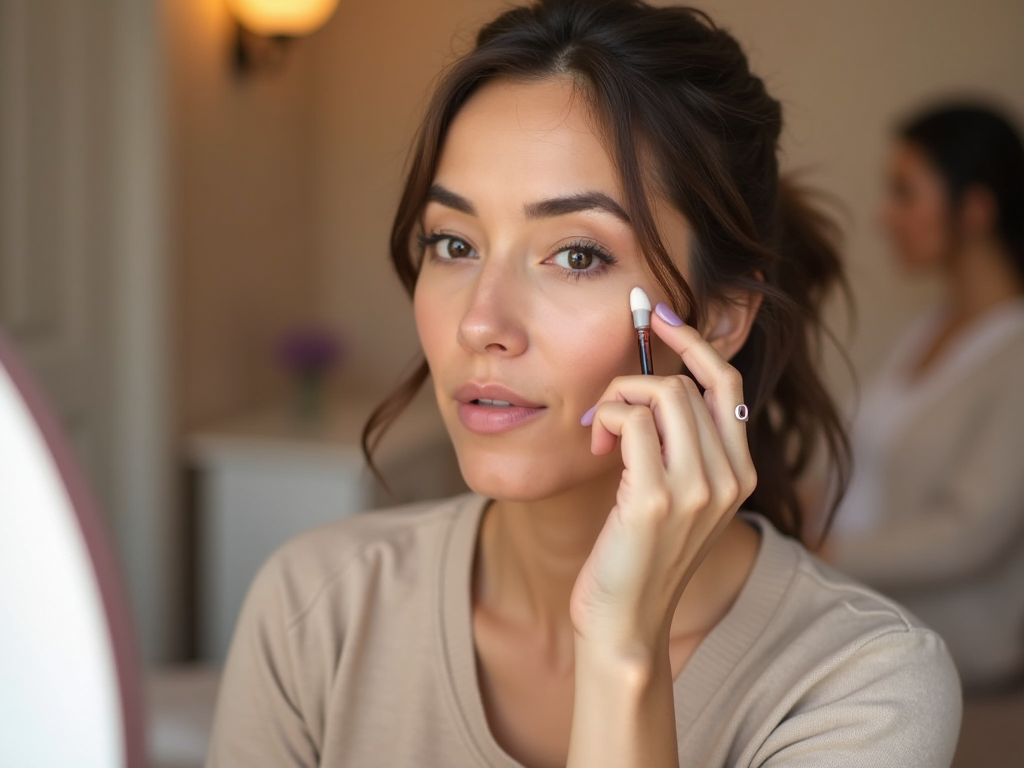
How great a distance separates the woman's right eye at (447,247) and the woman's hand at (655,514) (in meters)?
0.28

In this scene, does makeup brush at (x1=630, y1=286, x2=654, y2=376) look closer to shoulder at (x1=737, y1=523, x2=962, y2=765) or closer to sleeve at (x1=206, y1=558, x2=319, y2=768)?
shoulder at (x1=737, y1=523, x2=962, y2=765)

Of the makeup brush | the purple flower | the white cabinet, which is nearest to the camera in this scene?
the makeup brush

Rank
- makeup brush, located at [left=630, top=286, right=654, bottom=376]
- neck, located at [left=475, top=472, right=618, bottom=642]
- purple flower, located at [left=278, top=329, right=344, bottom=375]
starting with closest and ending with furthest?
makeup brush, located at [left=630, top=286, right=654, bottom=376] → neck, located at [left=475, top=472, right=618, bottom=642] → purple flower, located at [left=278, top=329, right=344, bottom=375]

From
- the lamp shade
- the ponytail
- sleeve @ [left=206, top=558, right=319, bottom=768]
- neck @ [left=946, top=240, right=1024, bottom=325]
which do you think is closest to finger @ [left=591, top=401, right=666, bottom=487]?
the ponytail

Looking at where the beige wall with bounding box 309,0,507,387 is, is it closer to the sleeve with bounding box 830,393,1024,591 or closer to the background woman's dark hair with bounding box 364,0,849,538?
the sleeve with bounding box 830,393,1024,591

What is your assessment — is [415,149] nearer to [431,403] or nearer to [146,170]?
[146,170]

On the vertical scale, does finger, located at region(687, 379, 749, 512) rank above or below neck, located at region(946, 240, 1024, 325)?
above

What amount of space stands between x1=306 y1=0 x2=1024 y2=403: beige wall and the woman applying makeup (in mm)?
2138

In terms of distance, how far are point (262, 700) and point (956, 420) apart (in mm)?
1756

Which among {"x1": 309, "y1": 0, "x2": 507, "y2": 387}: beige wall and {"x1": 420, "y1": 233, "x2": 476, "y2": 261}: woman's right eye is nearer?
{"x1": 420, "y1": 233, "x2": 476, "y2": 261}: woman's right eye

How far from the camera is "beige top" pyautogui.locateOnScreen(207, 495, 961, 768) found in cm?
99

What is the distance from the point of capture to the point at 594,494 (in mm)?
1187

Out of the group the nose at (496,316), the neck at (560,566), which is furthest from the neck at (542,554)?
the nose at (496,316)

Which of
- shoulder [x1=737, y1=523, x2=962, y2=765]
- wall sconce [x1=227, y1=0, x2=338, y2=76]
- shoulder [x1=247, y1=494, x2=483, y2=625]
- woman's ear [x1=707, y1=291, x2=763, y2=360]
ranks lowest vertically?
shoulder [x1=737, y1=523, x2=962, y2=765]
